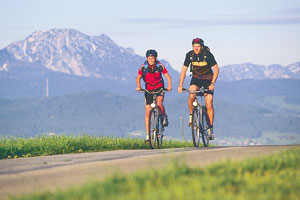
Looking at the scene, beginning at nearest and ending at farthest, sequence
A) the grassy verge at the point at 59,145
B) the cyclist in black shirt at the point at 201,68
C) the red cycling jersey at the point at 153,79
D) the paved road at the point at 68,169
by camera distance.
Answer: the paved road at the point at 68,169
the grassy verge at the point at 59,145
the cyclist in black shirt at the point at 201,68
the red cycling jersey at the point at 153,79

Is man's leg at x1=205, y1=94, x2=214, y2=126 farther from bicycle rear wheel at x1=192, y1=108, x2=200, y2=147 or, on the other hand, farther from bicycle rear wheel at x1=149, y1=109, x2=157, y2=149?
bicycle rear wheel at x1=149, y1=109, x2=157, y2=149

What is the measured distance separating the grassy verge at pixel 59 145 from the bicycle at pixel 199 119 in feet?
5.20

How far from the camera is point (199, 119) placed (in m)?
13.1

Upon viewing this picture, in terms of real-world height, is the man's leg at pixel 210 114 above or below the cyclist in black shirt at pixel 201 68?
below

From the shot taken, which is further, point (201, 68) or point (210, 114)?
point (210, 114)

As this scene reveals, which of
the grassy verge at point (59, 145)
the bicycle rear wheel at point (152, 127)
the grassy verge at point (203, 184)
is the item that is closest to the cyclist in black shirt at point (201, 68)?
the bicycle rear wheel at point (152, 127)

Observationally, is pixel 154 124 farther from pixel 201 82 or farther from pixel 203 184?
pixel 203 184

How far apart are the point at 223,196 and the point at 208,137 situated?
8.11 meters

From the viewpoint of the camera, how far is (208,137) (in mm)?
13430

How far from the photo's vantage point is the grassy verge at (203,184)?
5500 millimetres

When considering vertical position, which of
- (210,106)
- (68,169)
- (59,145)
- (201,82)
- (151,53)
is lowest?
(68,169)

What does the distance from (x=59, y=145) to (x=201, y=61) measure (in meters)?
3.46

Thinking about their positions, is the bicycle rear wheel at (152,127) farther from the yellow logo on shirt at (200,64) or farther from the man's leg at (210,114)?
the yellow logo on shirt at (200,64)

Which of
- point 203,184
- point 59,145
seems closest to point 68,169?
point 203,184
